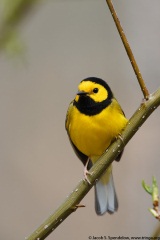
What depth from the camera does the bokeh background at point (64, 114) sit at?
3.63m

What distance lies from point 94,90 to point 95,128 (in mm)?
151

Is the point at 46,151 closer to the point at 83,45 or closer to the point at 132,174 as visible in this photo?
the point at 132,174

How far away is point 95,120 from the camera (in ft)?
7.11

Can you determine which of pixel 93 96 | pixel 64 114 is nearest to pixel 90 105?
pixel 93 96

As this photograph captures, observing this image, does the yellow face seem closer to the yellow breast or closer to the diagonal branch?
the yellow breast

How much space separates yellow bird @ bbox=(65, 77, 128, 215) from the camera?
2113mm

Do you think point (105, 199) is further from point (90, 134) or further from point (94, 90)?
point (94, 90)

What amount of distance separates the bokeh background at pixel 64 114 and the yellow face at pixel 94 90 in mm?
1065

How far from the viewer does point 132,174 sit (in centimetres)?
383

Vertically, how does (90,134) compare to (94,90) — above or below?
below

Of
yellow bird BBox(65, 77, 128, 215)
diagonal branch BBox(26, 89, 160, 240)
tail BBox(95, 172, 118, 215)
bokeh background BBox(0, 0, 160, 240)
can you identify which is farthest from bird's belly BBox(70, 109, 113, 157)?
bokeh background BBox(0, 0, 160, 240)

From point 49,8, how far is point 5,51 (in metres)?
3.85

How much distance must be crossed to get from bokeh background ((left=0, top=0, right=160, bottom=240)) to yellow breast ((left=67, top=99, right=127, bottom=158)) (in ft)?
3.52

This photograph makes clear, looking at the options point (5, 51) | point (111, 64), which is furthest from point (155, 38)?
point (5, 51)
